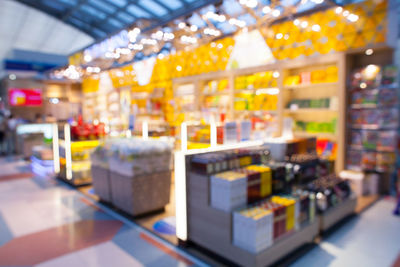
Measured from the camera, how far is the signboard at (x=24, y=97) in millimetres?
10430

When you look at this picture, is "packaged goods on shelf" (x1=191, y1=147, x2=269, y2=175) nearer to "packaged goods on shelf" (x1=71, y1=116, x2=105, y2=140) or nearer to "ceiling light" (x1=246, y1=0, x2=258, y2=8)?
"ceiling light" (x1=246, y1=0, x2=258, y2=8)

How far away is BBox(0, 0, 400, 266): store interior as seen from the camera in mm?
2666

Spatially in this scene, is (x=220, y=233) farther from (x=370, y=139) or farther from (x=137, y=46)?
(x=137, y=46)

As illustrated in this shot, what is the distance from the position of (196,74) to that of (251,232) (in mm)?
5665

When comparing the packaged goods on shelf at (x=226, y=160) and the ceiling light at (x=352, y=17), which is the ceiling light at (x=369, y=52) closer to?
the ceiling light at (x=352, y=17)

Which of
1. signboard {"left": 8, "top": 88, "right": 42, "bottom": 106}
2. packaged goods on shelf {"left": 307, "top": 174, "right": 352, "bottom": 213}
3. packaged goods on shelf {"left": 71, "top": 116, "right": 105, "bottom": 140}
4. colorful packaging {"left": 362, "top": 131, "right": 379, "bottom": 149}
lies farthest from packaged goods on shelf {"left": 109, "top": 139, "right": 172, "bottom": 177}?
signboard {"left": 8, "top": 88, "right": 42, "bottom": 106}

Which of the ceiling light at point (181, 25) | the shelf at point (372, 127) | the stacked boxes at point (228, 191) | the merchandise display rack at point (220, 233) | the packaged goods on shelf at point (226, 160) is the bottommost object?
the merchandise display rack at point (220, 233)

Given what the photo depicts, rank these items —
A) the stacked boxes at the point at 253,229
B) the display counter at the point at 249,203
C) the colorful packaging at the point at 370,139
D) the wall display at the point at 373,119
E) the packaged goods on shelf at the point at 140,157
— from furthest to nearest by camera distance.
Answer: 1. the colorful packaging at the point at 370,139
2. the wall display at the point at 373,119
3. the packaged goods on shelf at the point at 140,157
4. the display counter at the point at 249,203
5. the stacked boxes at the point at 253,229

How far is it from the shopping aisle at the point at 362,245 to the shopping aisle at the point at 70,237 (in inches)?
48.4

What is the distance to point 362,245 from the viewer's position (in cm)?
296

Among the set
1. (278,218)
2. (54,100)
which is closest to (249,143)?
(278,218)

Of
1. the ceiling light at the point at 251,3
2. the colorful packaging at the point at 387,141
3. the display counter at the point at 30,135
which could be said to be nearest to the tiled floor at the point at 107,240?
the colorful packaging at the point at 387,141

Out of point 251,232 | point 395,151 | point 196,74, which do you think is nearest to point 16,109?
point 196,74

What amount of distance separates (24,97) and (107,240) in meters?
9.84
